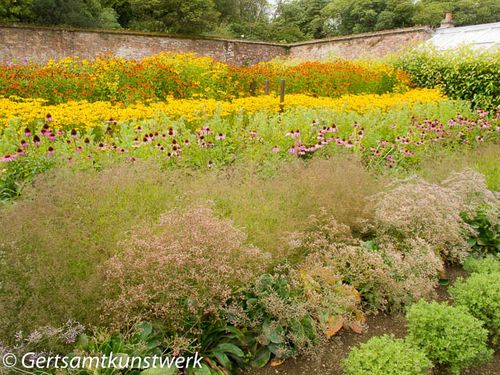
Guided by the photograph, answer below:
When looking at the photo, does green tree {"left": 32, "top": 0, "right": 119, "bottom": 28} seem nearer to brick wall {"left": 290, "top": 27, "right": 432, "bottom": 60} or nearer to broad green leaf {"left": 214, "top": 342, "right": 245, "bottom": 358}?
brick wall {"left": 290, "top": 27, "right": 432, "bottom": 60}

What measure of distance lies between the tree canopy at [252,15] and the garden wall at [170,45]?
20.2ft

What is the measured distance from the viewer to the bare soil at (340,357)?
2.43m

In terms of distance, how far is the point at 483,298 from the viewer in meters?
2.77

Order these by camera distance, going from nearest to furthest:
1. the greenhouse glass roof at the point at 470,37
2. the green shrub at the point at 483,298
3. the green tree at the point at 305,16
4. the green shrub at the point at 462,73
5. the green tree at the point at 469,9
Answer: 1. the green shrub at the point at 483,298
2. the green shrub at the point at 462,73
3. the greenhouse glass roof at the point at 470,37
4. the green tree at the point at 469,9
5. the green tree at the point at 305,16

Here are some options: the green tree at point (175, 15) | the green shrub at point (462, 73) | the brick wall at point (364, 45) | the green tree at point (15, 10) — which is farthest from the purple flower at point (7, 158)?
the green tree at point (175, 15)

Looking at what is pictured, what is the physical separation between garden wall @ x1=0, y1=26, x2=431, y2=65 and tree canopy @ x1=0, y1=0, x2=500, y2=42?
616 cm

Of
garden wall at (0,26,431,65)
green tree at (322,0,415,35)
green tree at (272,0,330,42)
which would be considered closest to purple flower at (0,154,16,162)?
garden wall at (0,26,431,65)

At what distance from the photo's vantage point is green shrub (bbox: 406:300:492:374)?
7.81 feet

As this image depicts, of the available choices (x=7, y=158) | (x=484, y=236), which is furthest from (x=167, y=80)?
(x=484, y=236)

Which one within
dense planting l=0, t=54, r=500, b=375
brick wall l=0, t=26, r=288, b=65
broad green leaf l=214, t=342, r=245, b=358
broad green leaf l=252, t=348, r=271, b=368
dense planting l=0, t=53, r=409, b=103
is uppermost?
brick wall l=0, t=26, r=288, b=65

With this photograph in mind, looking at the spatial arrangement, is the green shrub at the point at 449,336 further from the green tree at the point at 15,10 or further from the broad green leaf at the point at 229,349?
the green tree at the point at 15,10

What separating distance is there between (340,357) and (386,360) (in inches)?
16.2

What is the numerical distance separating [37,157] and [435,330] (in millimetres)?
3292

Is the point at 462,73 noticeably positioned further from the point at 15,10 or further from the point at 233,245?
the point at 15,10
